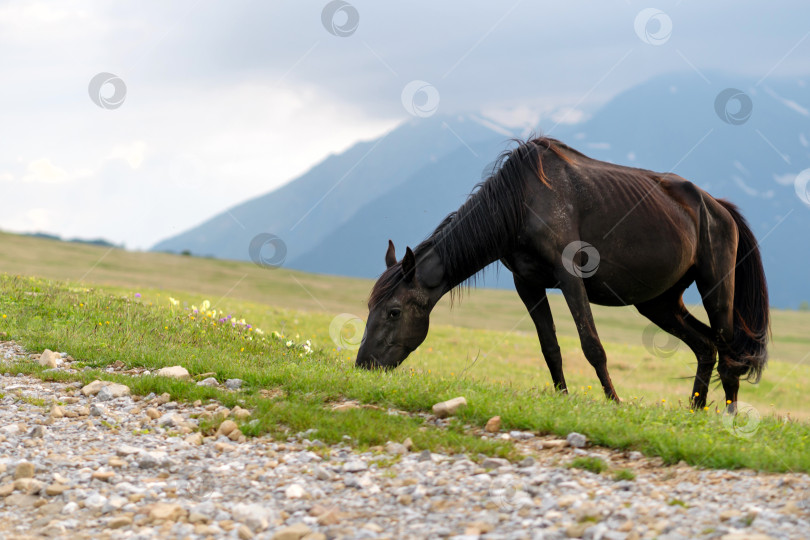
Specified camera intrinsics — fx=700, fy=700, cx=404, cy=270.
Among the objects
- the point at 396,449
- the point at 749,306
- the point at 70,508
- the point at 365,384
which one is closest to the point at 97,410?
the point at 70,508

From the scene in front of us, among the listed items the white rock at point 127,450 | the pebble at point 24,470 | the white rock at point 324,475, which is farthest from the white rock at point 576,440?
the pebble at point 24,470

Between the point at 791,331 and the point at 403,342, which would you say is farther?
the point at 791,331

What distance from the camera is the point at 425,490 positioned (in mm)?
5645

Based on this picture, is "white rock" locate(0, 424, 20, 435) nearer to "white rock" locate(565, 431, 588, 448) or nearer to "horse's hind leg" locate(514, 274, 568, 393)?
"white rock" locate(565, 431, 588, 448)

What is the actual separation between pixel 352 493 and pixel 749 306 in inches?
337

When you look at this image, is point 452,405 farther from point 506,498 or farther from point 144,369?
point 144,369

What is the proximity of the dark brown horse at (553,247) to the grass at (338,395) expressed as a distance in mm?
809

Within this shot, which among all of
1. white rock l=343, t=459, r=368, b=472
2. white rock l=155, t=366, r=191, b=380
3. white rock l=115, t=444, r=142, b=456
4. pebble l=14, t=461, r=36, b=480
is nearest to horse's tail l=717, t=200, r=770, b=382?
white rock l=343, t=459, r=368, b=472

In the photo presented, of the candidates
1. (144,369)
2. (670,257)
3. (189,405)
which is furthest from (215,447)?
(670,257)

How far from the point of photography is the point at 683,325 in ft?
37.1

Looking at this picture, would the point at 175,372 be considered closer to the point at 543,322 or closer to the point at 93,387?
the point at 93,387

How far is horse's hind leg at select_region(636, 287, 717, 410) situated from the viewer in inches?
440

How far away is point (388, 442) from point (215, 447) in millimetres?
1686

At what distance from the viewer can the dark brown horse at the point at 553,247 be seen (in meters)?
9.37
